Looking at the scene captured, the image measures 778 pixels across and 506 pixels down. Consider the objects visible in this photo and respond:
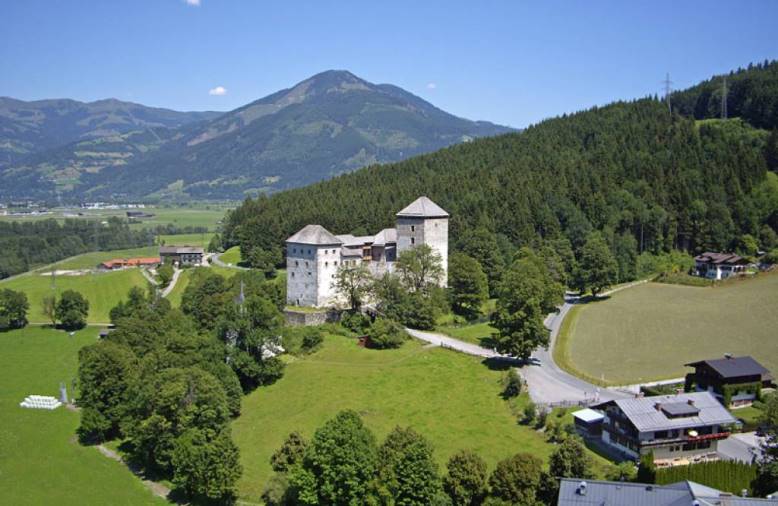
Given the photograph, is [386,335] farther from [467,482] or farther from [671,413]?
[671,413]

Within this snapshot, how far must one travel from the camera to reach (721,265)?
77938 millimetres

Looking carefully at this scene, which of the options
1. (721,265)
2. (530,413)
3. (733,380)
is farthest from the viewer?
(721,265)

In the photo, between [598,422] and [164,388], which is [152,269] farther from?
[598,422]

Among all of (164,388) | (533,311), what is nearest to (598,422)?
(533,311)

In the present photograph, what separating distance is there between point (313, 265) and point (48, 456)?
1130 inches

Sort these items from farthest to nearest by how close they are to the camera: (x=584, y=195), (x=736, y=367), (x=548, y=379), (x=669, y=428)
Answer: (x=584, y=195)
(x=548, y=379)
(x=736, y=367)
(x=669, y=428)

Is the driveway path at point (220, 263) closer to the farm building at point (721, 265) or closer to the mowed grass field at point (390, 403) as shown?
the mowed grass field at point (390, 403)

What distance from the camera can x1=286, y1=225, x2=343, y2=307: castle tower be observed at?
219ft

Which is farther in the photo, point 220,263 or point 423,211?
point 220,263

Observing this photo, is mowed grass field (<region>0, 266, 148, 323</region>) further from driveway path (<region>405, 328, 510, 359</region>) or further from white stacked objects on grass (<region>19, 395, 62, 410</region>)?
driveway path (<region>405, 328, 510, 359</region>)

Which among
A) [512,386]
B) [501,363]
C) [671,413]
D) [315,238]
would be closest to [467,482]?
[671,413]

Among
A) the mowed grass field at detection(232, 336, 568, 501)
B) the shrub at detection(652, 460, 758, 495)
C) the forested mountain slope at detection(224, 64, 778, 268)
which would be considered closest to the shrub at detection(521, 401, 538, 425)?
the mowed grass field at detection(232, 336, 568, 501)

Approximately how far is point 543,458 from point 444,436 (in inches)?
254

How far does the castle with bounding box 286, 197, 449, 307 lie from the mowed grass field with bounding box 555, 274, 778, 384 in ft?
53.1
